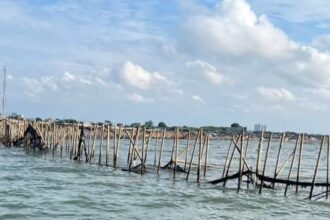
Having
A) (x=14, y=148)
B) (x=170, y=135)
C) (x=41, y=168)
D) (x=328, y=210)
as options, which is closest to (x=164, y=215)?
(x=328, y=210)

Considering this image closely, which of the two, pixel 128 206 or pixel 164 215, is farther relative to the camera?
pixel 128 206

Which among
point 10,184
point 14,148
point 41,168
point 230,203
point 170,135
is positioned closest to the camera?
point 230,203

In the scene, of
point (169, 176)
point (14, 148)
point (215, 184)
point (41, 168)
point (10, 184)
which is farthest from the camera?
point (14, 148)

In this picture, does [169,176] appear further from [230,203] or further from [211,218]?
[211,218]

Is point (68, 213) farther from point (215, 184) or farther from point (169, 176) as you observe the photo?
point (169, 176)

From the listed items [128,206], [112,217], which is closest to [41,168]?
[128,206]

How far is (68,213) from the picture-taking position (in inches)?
785

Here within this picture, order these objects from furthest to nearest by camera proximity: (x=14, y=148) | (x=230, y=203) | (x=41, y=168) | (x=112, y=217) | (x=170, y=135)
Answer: (x=170, y=135) → (x=14, y=148) → (x=41, y=168) → (x=230, y=203) → (x=112, y=217)

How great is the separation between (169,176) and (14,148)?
23531 mm

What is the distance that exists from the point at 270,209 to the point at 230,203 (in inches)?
64.7

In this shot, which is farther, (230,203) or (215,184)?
(215,184)

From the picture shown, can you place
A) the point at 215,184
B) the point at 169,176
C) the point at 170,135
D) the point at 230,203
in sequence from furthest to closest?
the point at 170,135 < the point at 169,176 < the point at 215,184 < the point at 230,203

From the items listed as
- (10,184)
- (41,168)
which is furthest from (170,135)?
(10,184)

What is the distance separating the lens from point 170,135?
122m
